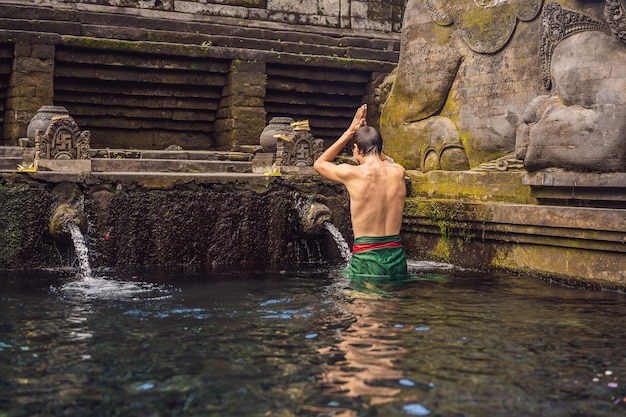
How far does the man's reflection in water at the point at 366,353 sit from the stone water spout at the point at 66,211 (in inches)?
117

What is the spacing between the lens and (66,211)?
26.1 feet

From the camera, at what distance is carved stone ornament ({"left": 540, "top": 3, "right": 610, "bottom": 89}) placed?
7676mm

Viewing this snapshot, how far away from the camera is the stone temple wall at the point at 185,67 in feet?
45.8

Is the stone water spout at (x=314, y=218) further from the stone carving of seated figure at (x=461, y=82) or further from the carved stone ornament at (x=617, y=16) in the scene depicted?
the carved stone ornament at (x=617, y=16)

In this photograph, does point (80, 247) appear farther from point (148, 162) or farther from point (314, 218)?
point (148, 162)

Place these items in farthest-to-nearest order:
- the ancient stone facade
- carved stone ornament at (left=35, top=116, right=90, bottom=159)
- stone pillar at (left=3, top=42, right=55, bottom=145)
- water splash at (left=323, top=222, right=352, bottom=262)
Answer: stone pillar at (left=3, top=42, right=55, bottom=145), carved stone ornament at (left=35, top=116, right=90, bottom=159), water splash at (left=323, top=222, right=352, bottom=262), the ancient stone facade

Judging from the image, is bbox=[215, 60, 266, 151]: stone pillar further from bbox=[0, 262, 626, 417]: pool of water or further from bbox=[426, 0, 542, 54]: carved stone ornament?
bbox=[0, 262, 626, 417]: pool of water

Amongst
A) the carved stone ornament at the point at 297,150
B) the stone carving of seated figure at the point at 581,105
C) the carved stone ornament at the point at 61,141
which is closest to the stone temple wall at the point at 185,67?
the carved stone ornament at the point at 61,141

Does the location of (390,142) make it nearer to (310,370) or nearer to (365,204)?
(365,204)

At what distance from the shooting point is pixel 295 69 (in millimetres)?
16141

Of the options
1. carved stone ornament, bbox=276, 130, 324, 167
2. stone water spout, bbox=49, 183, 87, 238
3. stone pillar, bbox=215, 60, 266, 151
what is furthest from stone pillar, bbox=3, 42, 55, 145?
stone water spout, bbox=49, 183, 87, 238

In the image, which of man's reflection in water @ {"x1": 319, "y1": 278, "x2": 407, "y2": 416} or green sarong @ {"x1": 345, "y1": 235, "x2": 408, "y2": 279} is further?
green sarong @ {"x1": 345, "y1": 235, "x2": 408, "y2": 279}

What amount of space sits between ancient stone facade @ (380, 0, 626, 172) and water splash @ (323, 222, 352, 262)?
4.55 feet

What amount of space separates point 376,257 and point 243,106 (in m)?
8.96
